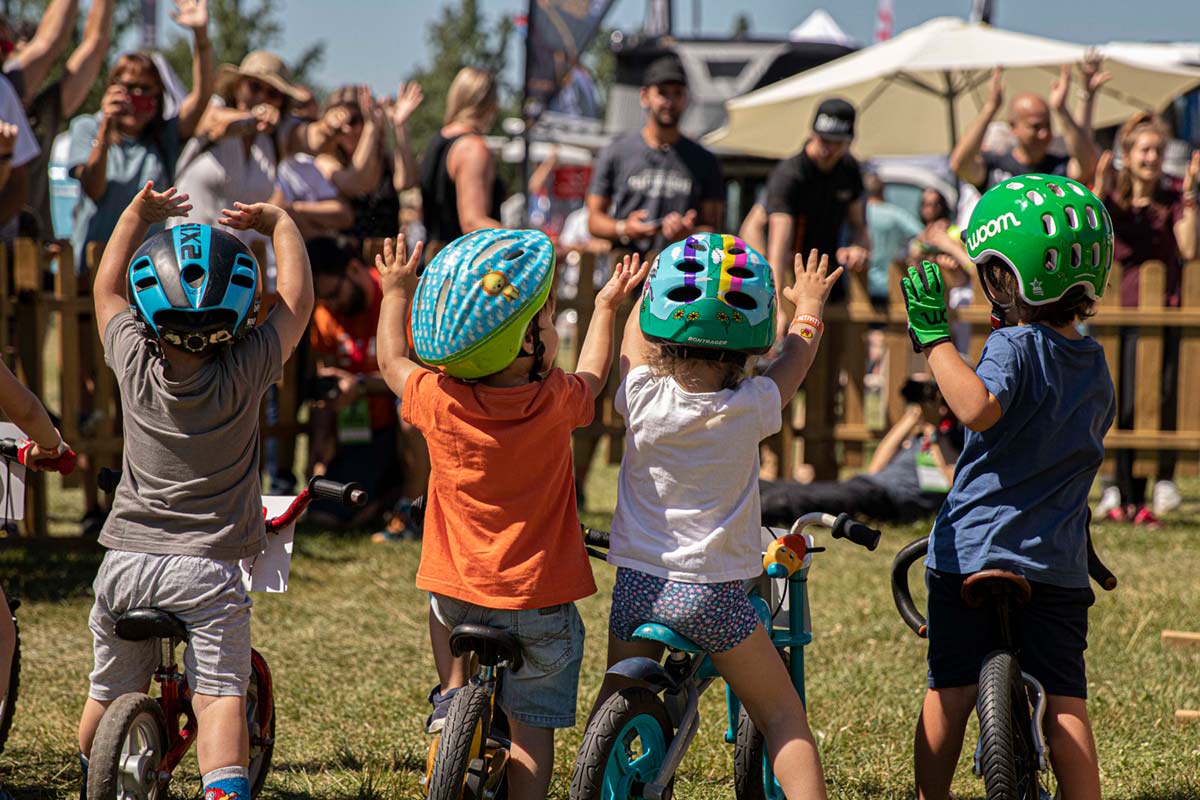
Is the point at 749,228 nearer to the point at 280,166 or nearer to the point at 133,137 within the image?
the point at 280,166

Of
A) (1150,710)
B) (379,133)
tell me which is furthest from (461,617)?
(379,133)

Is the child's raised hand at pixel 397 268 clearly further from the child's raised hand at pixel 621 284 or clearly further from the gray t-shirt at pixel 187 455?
the child's raised hand at pixel 621 284

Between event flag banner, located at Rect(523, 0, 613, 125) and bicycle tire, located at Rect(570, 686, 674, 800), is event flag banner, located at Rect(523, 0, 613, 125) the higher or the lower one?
the higher one

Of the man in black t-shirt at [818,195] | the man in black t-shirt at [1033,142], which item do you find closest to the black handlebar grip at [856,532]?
the man in black t-shirt at [818,195]

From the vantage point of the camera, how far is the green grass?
448cm

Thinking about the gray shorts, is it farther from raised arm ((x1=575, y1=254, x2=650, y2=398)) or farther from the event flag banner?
the event flag banner

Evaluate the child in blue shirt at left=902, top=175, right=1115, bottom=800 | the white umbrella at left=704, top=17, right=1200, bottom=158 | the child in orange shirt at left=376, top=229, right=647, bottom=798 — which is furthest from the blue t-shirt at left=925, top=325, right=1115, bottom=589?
the white umbrella at left=704, top=17, right=1200, bottom=158

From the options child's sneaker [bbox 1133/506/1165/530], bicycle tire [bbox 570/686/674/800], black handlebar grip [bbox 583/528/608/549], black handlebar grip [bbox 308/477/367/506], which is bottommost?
child's sneaker [bbox 1133/506/1165/530]

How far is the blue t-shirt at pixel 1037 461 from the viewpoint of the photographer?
3.55 metres

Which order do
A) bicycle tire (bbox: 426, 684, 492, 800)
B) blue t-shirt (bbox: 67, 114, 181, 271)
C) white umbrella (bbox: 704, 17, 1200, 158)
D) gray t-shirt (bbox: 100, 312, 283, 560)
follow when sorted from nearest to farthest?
bicycle tire (bbox: 426, 684, 492, 800) < gray t-shirt (bbox: 100, 312, 283, 560) < blue t-shirt (bbox: 67, 114, 181, 271) < white umbrella (bbox: 704, 17, 1200, 158)

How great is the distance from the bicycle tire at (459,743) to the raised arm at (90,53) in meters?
5.83

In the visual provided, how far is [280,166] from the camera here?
28.8 feet

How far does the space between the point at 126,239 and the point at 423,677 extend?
2285 mm

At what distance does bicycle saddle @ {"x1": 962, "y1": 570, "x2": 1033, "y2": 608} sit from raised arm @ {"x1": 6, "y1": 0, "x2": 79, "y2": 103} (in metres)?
6.13
